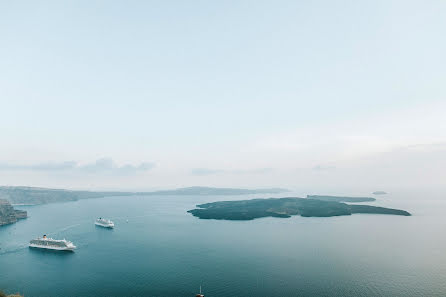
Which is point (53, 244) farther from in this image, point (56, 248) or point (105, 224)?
point (105, 224)

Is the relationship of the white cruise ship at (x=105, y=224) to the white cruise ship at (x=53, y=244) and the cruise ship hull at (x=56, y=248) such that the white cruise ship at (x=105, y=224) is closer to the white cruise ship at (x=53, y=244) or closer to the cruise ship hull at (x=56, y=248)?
the white cruise ship at (x=53, y=244)

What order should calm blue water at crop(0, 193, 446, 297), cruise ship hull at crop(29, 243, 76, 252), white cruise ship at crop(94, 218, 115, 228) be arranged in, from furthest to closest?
white cruise ship at crop(94, 218, 115, 228), cruise ship hull at crop(29, 243, 76, 252), calm blue water at crop(0, 193, 446, 297)

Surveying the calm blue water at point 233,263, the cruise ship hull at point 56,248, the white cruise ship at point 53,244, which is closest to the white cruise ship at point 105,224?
the calm blue water at point 233,263

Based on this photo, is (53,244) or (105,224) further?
(105,224)

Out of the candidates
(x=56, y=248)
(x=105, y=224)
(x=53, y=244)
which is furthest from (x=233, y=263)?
(x=105, y=224)

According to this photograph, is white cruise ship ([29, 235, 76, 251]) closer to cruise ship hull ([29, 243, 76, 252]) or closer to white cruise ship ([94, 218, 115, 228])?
cruise ship hull ([29, 243, 76, 252])

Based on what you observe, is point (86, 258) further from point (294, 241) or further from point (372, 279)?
point (372, 279)

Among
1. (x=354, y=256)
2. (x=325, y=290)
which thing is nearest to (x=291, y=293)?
(x=325, y=290)

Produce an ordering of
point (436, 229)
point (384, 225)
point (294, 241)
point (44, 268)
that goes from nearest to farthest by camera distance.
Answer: point (44, 268) < point (294, 241) < point (436, 229) < point (384, 225)

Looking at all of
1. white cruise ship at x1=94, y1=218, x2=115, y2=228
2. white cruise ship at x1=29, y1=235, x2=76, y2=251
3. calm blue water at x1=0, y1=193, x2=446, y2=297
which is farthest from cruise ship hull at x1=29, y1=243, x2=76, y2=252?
white cruise ship at x1=94, y1=218, x2=115, y2=228
